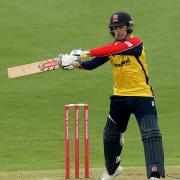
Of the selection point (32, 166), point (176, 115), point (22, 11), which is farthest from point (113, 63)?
point (22, 11)

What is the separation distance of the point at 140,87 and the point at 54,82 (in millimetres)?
11221

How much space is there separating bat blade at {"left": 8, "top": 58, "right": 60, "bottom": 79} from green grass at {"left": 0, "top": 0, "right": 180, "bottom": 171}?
11.3 ft

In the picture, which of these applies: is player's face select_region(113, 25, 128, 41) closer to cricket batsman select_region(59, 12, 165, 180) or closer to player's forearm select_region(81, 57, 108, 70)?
cricket batsman select_region(59, 12, 165, 180)

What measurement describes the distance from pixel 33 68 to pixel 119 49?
1030mm

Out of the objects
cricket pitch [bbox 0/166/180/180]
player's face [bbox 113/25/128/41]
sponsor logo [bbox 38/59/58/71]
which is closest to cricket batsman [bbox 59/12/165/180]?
player's face [bbox 113/25/128/41]

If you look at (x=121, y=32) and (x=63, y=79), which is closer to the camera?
(x=121, y=32)

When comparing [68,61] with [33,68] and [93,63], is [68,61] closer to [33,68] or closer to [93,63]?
[33,68]

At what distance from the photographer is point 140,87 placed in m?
8.23

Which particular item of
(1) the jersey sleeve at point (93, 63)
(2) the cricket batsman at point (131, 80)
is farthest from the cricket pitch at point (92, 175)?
(1) the jersey sleeve at point (93, 63)

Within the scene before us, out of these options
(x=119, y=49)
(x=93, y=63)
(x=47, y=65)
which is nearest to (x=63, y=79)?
(x=93, y=63)

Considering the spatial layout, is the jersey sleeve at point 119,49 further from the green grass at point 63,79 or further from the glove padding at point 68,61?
the green grass at point 63,79

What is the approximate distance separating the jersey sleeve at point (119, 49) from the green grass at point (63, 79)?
4.05 metres

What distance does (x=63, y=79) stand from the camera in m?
19.5

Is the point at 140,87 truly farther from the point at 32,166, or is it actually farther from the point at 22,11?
the point at 22,11
